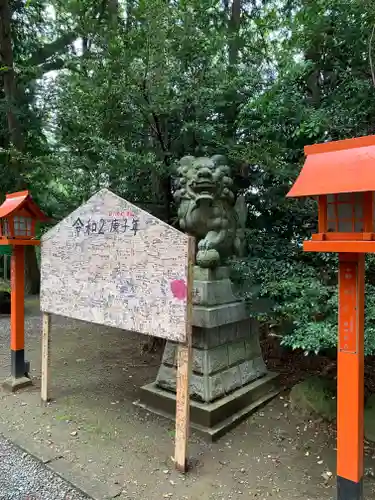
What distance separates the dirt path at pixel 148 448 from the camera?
8.77 ft

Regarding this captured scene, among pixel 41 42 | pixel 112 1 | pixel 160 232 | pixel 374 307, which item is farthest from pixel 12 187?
pixel 374 307

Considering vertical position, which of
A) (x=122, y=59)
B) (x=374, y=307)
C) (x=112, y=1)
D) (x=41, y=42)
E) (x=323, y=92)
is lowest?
(x=374, y=307)

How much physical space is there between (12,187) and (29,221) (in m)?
5.14

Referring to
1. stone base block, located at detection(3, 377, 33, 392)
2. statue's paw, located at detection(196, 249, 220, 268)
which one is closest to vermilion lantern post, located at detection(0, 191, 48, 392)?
stone base block, located at detection(3, 377, 33, 392)

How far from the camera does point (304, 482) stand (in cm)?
276

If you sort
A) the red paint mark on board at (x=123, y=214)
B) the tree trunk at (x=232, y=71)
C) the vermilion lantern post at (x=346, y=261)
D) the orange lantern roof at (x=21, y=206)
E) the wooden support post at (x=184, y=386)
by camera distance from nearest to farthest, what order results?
the vermilion lantern post at (x=346, y=261)
the wooden support post at (x=184, y=386)
the red paint mark on board at (x=123, y=214)
the orange lantern roof at (x=21, y=206)
the tree trunk at (x=232, y=71)

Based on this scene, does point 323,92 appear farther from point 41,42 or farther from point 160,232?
point 41,42

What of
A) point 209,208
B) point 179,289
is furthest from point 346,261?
point 209,208

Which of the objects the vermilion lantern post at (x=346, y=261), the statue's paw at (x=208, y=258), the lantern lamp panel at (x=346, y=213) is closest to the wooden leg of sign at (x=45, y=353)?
the statue's paw at (x=208, y=258)

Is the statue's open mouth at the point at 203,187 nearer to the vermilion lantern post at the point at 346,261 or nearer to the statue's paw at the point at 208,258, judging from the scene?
the statue's paw at the point at 208,258

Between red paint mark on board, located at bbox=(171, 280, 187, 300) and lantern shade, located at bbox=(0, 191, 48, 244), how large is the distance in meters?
2.35

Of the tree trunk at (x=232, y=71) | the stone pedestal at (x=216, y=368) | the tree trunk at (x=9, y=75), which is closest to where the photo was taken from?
the stone pedestal at (x=216, y=368)

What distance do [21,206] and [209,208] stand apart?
216cm

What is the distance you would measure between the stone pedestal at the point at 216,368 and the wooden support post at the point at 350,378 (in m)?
1.36
